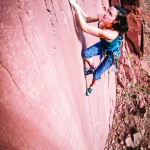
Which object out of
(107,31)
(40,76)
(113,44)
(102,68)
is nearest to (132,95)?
(102,68)

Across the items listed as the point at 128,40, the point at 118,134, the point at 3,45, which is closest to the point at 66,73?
the point at 3,45

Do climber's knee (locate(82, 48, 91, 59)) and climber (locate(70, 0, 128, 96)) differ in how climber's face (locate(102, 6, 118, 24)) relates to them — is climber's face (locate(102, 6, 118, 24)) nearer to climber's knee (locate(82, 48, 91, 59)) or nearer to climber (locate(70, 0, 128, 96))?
climber (locate(70, 0, 128, 96))

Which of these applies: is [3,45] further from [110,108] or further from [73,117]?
[110,108]

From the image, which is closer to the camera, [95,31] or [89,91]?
[95,31]

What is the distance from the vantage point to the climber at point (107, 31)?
279 centimetres

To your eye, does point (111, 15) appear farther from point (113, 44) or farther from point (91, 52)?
point (91, 52)

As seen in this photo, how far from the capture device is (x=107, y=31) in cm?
288

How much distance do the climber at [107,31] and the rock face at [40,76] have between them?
155 mm

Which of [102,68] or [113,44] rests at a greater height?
[113,44]

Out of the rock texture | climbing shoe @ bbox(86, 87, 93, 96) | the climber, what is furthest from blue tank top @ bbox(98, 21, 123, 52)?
the rock texture

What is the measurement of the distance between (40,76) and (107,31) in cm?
118

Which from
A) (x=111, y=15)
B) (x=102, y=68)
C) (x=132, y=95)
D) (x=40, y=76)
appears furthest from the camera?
(x=132, y=95)

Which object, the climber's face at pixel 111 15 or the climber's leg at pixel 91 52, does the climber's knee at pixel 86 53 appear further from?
the climber's face at pixel 111 15

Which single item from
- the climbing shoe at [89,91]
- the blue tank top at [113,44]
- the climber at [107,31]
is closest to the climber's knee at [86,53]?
the climber at [107,31]
